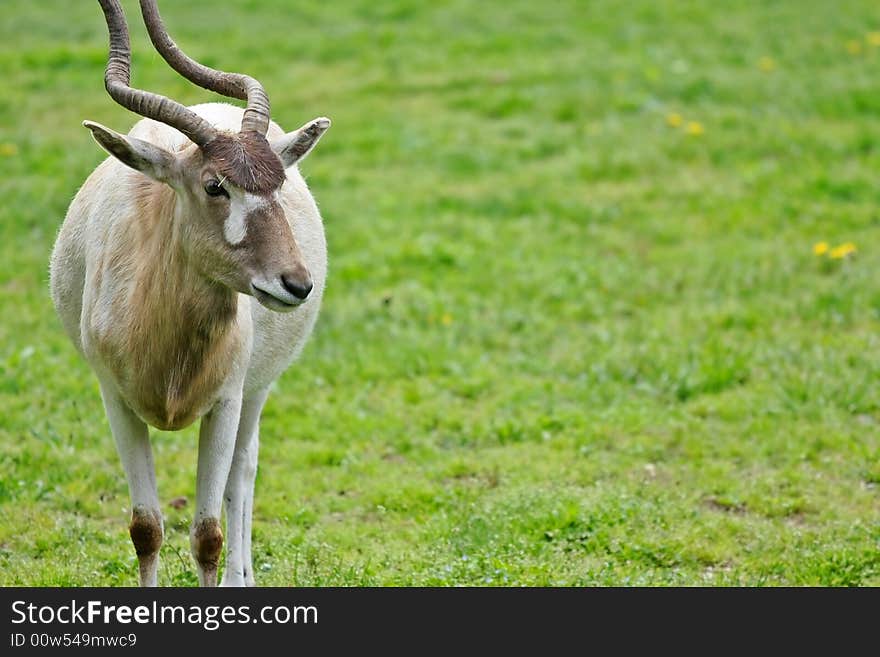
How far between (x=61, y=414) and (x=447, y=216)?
14.9ft

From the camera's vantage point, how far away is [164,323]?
5.72 meters

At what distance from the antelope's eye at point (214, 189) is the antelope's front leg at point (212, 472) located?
1.09 m

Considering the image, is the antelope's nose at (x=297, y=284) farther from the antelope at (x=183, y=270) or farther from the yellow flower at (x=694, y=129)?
the yellow flower at (x=694, y=129)

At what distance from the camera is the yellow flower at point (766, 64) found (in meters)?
15.5

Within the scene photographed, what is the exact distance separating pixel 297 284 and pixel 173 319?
2.57 ft

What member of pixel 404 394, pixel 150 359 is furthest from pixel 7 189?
pixel 150 359

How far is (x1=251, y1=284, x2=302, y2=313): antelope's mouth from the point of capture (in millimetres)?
5262

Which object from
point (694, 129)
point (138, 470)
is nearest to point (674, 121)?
point (694, 129)

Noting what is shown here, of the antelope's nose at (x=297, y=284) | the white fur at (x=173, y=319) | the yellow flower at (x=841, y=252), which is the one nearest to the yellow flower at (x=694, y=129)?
the yellow flower at (x=841, y=252)

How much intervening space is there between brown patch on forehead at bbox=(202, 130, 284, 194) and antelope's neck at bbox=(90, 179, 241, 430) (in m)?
0.40

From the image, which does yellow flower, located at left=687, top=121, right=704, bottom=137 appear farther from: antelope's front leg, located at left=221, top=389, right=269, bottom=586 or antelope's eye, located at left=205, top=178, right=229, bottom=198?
antelope's eye, located at left=205, top=178, right=229, bottom=198

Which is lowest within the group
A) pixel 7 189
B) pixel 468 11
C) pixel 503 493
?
pixel 503 493
